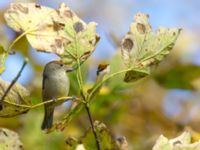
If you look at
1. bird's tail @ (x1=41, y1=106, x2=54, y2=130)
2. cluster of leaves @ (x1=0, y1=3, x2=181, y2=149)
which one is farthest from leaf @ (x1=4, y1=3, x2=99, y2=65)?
bird's tail @ (x1=41, y1=106, x2=54, y2=130)

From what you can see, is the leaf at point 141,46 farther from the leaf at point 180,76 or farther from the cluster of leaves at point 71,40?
the leaf at point 180,76

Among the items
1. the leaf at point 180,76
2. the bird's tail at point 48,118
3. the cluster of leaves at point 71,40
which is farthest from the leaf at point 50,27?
the leaf at point 180,76

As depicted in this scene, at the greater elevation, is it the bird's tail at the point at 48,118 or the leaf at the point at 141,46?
the leaf at the point at 141,46

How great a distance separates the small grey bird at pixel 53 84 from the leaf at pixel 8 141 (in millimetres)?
68

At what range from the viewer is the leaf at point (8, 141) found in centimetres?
61

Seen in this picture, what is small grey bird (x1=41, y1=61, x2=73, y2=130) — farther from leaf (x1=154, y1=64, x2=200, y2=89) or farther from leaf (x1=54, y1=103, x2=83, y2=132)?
leaf (x1=154, y1=64, x2=200, y2=89)

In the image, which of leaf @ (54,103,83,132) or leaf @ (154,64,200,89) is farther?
leaf @ (154,64,200,89)

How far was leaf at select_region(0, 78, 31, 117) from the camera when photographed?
616mm

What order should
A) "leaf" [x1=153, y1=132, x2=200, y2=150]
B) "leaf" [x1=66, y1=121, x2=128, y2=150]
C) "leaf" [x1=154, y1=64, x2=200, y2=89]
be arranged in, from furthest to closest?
1. "leaf" [x1=154, y1=64, x2=200, y2=89]
2. "leaf" [x1=66, y1=121, x2=128, y2=150]
3. "leaf" [x1=153, y1=132, x2=200, y2=150]

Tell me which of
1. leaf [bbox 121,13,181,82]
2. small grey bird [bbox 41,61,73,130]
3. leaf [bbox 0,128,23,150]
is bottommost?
leaf [bbox 0,128,23,150]

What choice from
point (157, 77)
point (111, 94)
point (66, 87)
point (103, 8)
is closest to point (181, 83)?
point (157, 77)

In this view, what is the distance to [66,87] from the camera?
0.69m

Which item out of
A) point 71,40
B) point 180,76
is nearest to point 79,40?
point 71,40

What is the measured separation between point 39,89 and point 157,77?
22cm
